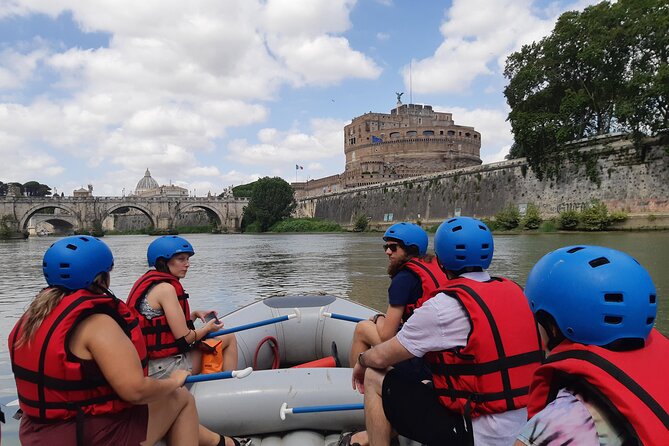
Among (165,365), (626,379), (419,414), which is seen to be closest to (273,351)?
(165,365)

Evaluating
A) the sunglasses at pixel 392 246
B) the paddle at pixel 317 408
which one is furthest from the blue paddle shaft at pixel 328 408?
the sunglasses at pixel 392 246

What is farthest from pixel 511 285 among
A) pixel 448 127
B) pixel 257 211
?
pixel 448 127

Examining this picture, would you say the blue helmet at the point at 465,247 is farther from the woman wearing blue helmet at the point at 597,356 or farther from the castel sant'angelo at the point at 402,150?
the castel sant'angelo at the point at 402,150

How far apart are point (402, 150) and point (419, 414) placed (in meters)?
68.3

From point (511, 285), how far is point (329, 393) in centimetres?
149

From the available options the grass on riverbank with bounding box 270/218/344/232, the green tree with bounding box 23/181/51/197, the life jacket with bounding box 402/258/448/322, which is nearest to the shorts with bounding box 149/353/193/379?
the life jacket with bounding box 402/258/448/322

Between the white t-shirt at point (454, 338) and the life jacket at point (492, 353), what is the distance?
3 centimetres

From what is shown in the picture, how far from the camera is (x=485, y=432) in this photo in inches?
80.3

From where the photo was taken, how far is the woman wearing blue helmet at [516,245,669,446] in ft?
3.76

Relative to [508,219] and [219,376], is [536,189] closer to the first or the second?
[508,219]

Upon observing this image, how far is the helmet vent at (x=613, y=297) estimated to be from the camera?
1.33 meters

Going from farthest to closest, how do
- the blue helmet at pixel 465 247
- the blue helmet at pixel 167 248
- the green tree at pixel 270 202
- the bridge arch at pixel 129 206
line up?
the bridge arch at pixel 129 206
the green tree at pixel 270 202
the blue helmet at pixel 167 248
the blue helmet at pixel 465 247

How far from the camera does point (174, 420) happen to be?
7.85ft

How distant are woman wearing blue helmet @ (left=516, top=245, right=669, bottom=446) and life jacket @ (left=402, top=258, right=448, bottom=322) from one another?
59.3 inches
